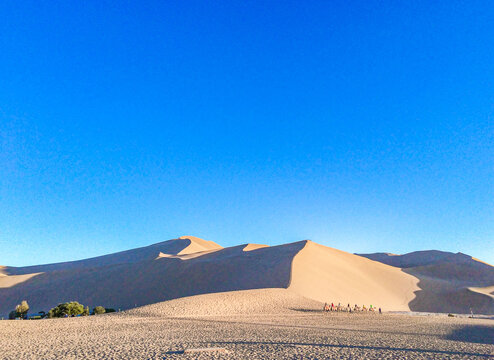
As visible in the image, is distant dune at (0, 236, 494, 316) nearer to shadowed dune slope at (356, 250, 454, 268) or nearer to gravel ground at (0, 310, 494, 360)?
gravel ground at (0, 310, 494, 360)

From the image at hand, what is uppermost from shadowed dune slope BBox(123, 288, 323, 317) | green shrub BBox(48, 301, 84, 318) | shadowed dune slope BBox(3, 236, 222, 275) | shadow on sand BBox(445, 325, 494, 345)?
shadowed dune slope BBox(3, 236, 222, 275)

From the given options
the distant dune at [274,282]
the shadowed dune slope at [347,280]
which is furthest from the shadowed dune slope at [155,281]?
the shadowed dune slope at [347,280]

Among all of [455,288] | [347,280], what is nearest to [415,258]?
[455,288]

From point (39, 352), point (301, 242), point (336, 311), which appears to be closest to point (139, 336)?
point (39, 352)

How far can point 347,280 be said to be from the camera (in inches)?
2053

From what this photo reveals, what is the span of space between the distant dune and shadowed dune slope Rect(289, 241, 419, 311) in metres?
0.16

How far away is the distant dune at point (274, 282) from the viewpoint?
4492 cm

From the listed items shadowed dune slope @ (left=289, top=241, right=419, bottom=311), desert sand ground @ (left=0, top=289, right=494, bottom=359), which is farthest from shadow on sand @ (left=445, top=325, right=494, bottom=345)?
shadowed dune slope @ (left=289, top=241, right=419, bottom=311)

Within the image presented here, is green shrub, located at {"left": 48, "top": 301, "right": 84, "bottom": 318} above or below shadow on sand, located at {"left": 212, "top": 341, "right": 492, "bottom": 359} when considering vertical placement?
below

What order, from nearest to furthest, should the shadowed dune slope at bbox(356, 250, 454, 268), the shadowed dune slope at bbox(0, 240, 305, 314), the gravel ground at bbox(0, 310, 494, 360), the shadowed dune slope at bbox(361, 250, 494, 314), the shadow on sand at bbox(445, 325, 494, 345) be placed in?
the gravel ground at bbox(0, 310, 494, 360), the shadow on sand at bbox(445, 325, 494, 345), the shadowed dune slope at bbox(361, 250, 494, 314), the shadowed dune slope at bbox(0, 240, 305, 314), the shadowed dune slope at bbox(356, 250, 454, 268)

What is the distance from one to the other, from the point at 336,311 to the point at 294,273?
16305 mm

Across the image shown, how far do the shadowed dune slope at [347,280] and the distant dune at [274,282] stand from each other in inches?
6.1

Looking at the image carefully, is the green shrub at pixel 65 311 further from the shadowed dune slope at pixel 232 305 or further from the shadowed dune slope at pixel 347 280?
the shadowed dune slope at pixel 347 280

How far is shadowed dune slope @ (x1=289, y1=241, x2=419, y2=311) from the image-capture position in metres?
43.9
